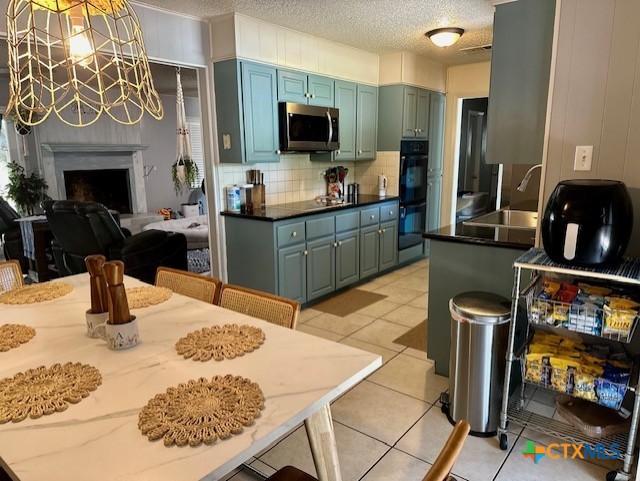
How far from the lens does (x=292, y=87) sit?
4.04 m

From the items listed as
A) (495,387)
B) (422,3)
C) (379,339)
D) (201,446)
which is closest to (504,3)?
(422,3)

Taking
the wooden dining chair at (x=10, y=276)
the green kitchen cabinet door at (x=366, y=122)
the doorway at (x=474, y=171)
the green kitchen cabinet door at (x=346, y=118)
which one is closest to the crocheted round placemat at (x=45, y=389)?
the wooden dining chair at (x=10, y=276)

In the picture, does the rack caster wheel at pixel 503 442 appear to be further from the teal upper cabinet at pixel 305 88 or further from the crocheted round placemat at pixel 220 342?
the teal upper cabinet at pixel 305 88

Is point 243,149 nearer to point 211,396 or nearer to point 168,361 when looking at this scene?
point 168,361

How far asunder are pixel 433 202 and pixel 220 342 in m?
4.79

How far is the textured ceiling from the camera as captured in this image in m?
3.26

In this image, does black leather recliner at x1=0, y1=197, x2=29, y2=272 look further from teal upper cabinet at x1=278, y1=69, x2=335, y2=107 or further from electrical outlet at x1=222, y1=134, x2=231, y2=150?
teal upper cabinet at x1=278, y1=69, x2=335, y2=107

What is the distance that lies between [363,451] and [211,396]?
122 centimetres

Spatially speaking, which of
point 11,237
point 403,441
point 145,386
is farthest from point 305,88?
point 11,237

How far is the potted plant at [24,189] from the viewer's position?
233 inches

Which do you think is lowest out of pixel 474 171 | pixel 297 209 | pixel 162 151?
pixel 297 209

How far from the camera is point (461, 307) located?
2.23 m

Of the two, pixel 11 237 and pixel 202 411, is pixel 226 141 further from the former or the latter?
pixel 11 237

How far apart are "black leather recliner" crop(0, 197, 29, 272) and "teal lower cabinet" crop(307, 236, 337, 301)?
3.54 m
